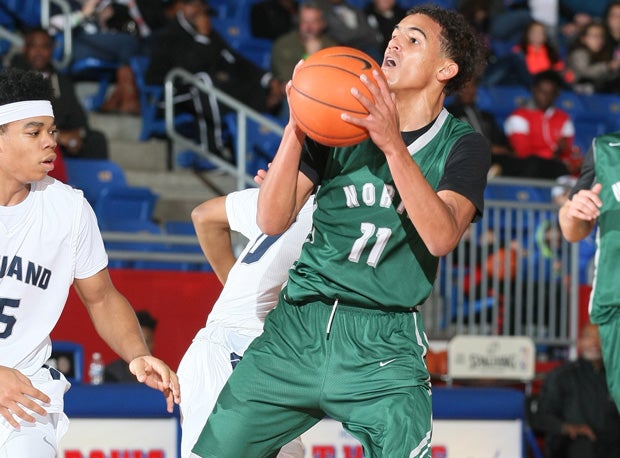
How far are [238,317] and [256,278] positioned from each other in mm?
195

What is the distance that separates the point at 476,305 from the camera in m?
9.67

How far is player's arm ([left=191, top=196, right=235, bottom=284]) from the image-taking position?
17.9 ft

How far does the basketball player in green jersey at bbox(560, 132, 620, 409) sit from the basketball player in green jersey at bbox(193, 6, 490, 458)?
166 cm

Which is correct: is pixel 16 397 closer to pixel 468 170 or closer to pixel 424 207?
pixel 424 207

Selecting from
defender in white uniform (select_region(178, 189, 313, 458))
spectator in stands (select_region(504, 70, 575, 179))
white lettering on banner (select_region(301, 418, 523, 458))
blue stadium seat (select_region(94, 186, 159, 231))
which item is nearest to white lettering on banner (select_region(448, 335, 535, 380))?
white lettering on banner (select_region(301, 418, 523, 458))

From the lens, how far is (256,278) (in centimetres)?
515

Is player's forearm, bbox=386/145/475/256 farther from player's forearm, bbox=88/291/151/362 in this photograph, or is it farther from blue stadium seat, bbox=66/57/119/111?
blue stadium seat, bbox=66/57/119/111

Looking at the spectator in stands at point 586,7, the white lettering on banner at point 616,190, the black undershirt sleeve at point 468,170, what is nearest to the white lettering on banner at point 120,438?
the white lettering on banner at point 616,190

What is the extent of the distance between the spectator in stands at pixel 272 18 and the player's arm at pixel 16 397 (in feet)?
31.8

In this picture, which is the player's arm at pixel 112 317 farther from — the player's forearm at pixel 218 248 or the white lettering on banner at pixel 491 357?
the white lettering on banner at pixel 491 357

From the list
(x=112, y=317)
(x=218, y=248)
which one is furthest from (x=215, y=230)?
(x=112, y=317)

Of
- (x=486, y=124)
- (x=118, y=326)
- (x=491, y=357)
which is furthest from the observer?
(x=486, y=124)

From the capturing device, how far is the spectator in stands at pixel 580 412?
8.58m

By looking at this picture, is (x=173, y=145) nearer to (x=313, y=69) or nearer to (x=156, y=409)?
(x=156, y=409)
